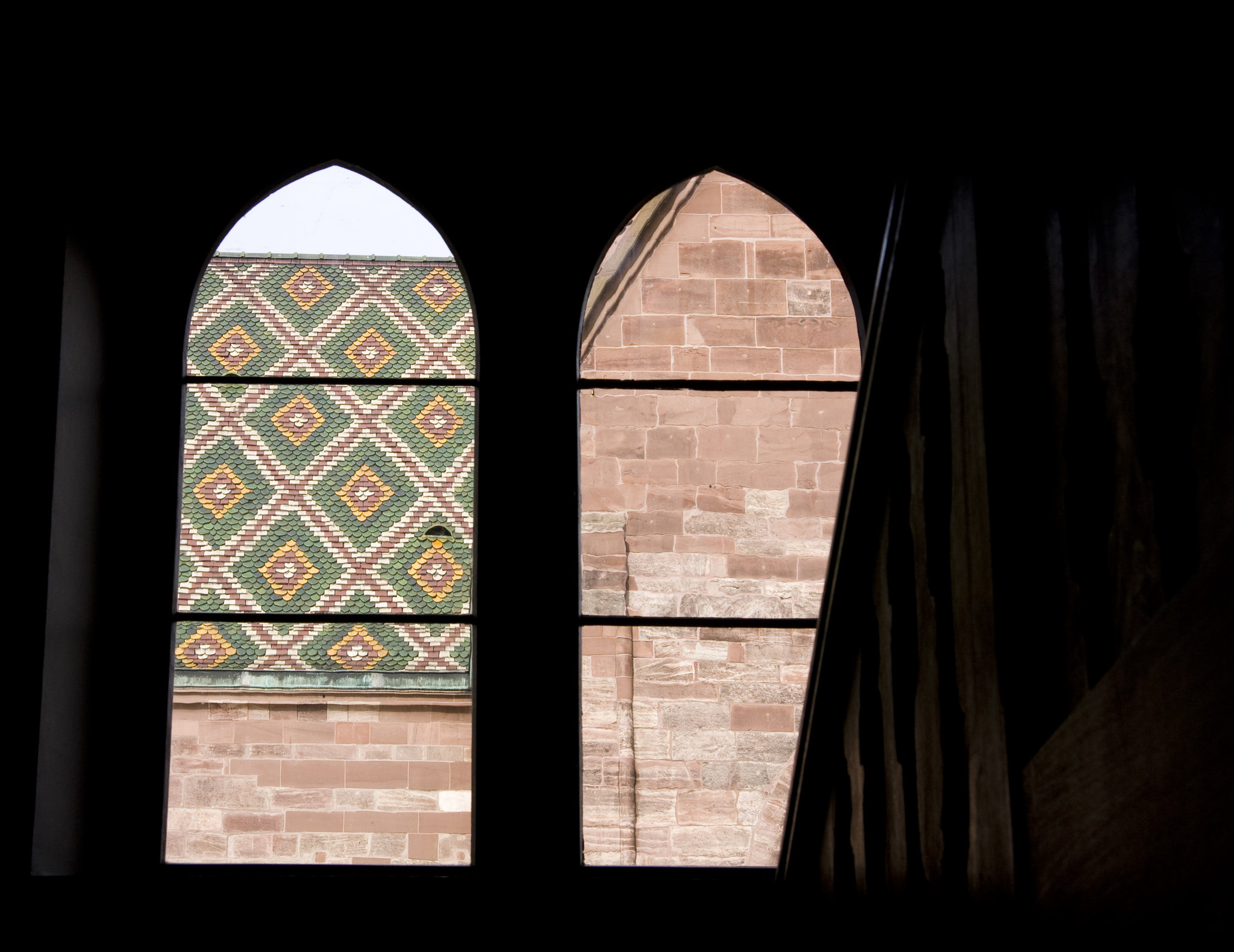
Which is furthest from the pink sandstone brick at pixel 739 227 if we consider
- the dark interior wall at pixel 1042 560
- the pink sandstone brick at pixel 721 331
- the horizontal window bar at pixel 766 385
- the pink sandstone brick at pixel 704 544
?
the dark interior wall at pixel 1042 560

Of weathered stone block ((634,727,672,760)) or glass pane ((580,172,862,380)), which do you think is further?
weathered stone block ((634,727,672,760))

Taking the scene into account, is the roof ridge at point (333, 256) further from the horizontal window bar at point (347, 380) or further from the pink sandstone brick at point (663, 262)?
the pink sandstone brick at point (663, 262)

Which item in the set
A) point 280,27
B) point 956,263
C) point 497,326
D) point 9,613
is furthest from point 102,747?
point 956,263

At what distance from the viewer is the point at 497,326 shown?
3.43 metres

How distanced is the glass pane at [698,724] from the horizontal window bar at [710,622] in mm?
87

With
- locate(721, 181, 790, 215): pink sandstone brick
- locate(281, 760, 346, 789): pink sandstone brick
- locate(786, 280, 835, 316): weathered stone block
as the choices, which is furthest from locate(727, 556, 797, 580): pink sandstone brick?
locate(281, 760, 346, 789): pink sandstone brick

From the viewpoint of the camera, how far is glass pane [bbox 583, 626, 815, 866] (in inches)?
142

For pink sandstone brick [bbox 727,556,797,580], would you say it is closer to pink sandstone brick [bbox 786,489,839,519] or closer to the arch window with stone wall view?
the arch window with stone wall view

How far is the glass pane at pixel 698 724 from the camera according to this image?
142 inches

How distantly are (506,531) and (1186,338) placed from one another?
2206 mm

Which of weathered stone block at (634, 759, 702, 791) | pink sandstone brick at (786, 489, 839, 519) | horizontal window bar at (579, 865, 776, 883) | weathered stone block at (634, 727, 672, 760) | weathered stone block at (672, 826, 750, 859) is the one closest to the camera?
horizontal window bar at (579, 865, 776, 883)

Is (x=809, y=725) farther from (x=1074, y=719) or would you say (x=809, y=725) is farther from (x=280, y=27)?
(x=280, y=27)

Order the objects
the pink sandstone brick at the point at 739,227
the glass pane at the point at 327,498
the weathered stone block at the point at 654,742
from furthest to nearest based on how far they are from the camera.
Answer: the weathered stone block at the point at 654,742 → the pink sandstone brick at the point at 739,227 → the glass pane at the point at 327,498

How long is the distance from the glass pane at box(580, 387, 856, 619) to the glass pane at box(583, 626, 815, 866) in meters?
0.11
